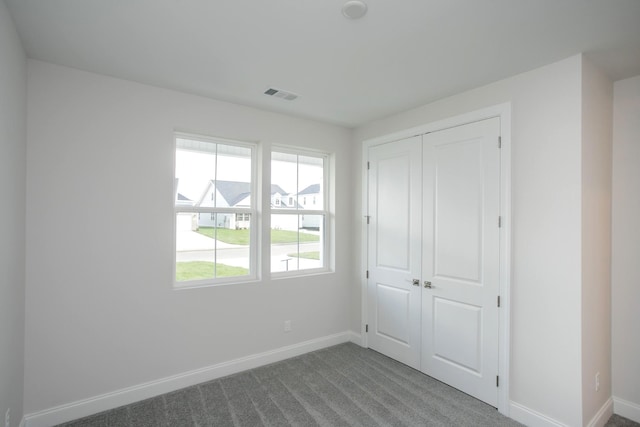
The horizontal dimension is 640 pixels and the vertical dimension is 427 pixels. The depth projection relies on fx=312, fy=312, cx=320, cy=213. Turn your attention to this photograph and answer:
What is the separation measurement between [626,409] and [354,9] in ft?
11.4

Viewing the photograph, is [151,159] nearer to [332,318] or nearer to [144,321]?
[144,321]

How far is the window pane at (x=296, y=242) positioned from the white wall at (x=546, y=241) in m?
2.08

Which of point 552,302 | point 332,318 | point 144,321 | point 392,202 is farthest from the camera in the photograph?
point 332,318

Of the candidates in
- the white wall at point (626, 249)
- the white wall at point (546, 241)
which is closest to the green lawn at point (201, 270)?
the white wall at point (546, 241)

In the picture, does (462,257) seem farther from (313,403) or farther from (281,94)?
(281,94)

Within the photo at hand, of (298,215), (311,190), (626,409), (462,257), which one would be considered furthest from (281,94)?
(626,409)

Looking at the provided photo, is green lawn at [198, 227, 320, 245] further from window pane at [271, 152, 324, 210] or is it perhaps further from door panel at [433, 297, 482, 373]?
door panel at [433, 297, 482, 373]

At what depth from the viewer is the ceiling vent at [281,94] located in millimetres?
2764

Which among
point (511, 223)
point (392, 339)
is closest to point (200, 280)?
point (392, 339)

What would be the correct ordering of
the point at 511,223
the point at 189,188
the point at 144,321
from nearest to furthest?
the point at 511,223
the point at 144,321
the point at 189,188

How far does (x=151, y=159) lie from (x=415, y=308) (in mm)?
2817

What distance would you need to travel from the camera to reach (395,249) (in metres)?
3.32

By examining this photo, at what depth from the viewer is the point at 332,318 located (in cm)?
375

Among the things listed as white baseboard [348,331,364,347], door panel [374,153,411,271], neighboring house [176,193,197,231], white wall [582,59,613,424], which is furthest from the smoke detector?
white baseboard [348,331,364,347]
